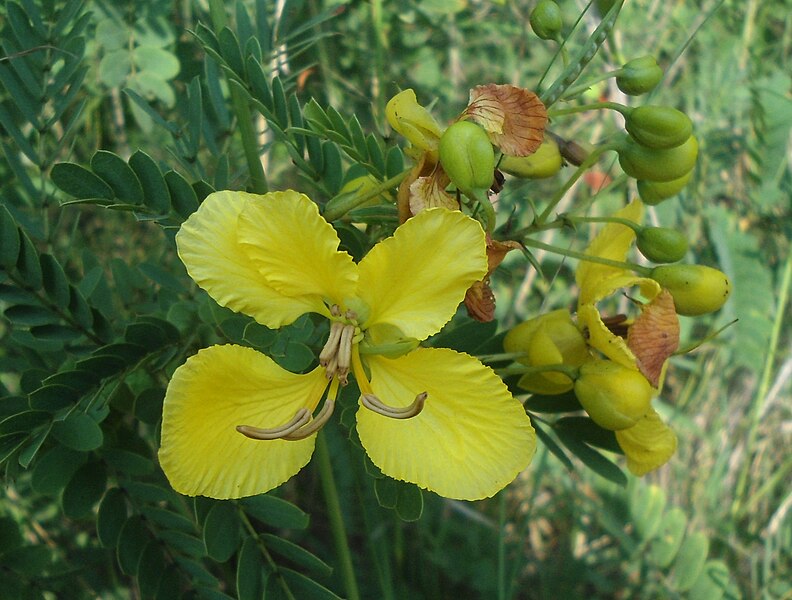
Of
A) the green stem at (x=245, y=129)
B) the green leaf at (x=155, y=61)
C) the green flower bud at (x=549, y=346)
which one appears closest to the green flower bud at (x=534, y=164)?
the green flower bud at (x=549, y=346)

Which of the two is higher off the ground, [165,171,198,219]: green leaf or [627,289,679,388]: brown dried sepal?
[165,171,198,219]: green leaf

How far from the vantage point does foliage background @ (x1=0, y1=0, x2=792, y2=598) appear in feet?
2.78

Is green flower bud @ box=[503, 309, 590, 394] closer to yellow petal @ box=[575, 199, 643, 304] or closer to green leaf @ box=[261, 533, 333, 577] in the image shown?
yellow petal @ box=[575, 199, 643, 304]

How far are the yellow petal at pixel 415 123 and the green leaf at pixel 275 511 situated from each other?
391 millimetres

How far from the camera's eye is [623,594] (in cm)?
170

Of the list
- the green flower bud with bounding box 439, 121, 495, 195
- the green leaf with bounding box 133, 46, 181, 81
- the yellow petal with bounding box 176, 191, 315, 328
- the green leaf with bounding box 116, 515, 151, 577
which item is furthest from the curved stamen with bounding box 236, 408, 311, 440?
the green leaf with bounding box 133, 46, 181, 81

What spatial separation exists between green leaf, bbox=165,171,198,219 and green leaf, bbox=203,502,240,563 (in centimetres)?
29

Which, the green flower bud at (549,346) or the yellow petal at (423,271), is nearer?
the yellow petal at (423,271)

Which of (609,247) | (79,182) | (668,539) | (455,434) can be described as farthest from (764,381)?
(79,182)

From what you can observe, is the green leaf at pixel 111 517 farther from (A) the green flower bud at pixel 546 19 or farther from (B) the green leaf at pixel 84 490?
(A) the green flower bud at pixel 546 19

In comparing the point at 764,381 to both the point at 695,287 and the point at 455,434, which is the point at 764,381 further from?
the point at 455,434

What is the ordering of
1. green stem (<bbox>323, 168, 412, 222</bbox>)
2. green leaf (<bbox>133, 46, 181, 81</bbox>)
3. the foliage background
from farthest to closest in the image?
green leaf (<bbox>133, 46, 181, 81</bbox>) < the foliage background < green stem (<bbox>323, 168, 412, 222</bbox>)

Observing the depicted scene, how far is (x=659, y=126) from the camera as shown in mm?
735

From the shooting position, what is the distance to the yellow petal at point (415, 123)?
2.37 ft
